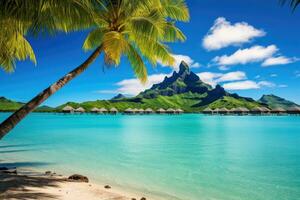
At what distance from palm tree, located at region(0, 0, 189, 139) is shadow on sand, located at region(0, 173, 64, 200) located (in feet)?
6.03

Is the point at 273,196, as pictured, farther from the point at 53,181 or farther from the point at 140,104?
A: the point at 140,104

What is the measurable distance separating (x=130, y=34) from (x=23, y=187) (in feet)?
16.2

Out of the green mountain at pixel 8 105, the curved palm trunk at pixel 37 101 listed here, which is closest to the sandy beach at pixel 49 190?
the curved palm trunk at pixel 37 101

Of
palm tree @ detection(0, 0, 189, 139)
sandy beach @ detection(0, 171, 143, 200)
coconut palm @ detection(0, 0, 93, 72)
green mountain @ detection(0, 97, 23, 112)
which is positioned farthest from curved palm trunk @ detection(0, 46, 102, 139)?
green mountain @ detection(0, 97, 23, 112)

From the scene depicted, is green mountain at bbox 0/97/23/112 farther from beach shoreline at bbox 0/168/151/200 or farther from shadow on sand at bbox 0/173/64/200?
beach shoreline at bbox 0/168/151/200

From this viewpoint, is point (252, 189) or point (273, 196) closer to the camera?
point (273, 196)

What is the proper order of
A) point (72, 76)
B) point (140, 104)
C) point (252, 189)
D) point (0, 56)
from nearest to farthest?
point (72, 76)
point (0, 56)
point (252, 189)
point (140, 104)

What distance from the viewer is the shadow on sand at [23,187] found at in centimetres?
658

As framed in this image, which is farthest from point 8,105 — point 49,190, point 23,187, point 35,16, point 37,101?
point 35,16

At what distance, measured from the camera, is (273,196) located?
9391 mm

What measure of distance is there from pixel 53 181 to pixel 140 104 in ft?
574

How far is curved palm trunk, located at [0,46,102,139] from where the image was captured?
18.0 ft

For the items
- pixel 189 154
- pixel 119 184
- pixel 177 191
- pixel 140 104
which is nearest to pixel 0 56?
pixel 119 184

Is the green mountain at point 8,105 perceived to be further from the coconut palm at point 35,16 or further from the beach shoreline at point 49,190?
the coconut palm at point 35,16
